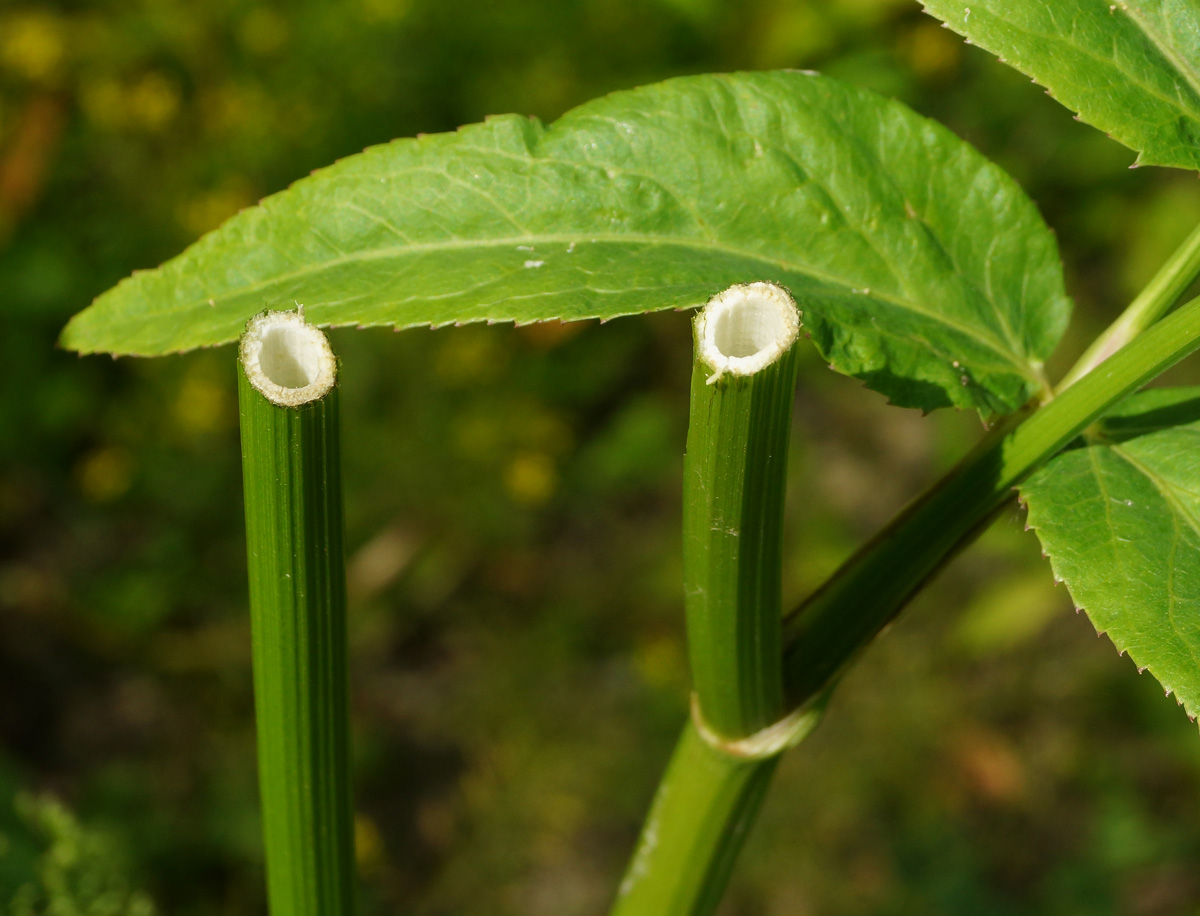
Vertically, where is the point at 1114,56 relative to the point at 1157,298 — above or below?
above

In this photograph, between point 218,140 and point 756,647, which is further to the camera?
point 218,140

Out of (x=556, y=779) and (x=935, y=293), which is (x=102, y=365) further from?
(x=935, y=293)

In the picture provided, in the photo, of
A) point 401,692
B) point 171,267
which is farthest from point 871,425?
point 171,267

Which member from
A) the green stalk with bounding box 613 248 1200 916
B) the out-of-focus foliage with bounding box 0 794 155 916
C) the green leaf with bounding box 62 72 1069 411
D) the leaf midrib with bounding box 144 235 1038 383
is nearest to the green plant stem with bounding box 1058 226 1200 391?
the green stalk with bounding box 613 248 1200 916

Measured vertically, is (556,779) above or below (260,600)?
below

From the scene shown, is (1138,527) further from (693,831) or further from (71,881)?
(71,881)

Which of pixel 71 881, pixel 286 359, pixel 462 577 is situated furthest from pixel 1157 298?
pixel 462 577

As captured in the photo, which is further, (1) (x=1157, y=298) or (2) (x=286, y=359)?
(1) (x=1157, y=298)

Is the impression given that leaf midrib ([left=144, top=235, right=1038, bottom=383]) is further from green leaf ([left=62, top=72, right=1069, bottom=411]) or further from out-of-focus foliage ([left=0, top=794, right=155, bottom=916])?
out-of-focus foliage ([left=0, top=794, right=155, bottom=916])
